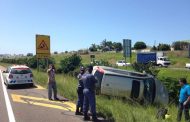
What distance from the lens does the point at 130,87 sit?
16.2 m

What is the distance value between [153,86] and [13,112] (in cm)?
641

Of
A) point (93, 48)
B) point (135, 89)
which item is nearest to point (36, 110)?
point (135, 89)

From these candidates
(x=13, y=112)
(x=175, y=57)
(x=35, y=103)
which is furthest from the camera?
(x=175, y=57)

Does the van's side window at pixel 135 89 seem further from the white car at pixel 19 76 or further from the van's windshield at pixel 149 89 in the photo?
the white car at pixel 19 76

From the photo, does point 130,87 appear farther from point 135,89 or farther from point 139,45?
point 139,45

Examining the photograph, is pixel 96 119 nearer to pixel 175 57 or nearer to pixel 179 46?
pixel 175 57

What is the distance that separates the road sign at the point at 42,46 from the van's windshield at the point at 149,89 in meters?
15.6

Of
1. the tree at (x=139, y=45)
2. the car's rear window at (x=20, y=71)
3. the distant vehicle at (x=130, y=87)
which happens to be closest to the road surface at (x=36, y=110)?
the distant vehicle at (x=130, y=87)

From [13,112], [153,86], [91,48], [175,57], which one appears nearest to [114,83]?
[153,86]

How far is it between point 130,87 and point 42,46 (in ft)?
52.2

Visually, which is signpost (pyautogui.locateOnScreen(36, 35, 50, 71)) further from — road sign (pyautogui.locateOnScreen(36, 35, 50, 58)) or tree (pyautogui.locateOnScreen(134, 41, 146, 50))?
tree (pyautogui.locateOnScreen(134, 41, 146, 50))

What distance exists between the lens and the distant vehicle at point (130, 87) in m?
16.1

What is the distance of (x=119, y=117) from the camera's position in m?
10.8

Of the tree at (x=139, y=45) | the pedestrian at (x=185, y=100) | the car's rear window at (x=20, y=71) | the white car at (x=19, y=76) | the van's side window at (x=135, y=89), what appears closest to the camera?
the pedestrian at (x=185, y=100)
